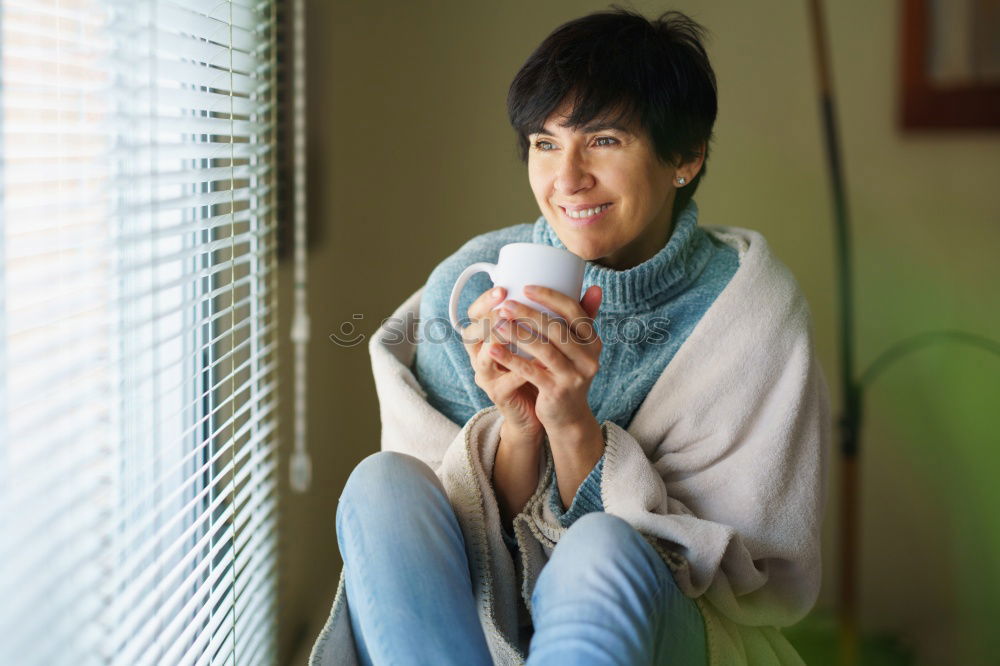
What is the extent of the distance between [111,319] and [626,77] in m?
0.52

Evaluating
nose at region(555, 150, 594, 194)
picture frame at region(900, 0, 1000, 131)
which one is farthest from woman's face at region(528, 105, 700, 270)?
picture frame at region(900, 0, 1000, 131)

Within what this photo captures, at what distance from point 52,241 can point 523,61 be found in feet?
1.70

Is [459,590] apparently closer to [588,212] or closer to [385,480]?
[385,480]

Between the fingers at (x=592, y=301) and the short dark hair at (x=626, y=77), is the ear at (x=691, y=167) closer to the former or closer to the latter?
the short dark hair at (x=626, y=77)

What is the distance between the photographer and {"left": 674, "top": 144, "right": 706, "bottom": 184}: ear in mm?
965

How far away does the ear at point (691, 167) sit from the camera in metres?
0.96

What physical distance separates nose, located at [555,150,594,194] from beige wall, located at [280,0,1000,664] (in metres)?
0.22

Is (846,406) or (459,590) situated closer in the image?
(459,590)

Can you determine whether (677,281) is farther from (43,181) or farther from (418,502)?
(43,181)

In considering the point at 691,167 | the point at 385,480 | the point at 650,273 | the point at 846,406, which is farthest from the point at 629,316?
the point at 846,406

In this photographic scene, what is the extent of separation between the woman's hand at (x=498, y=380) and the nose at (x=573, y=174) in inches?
6.2

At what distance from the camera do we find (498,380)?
33.4 inches

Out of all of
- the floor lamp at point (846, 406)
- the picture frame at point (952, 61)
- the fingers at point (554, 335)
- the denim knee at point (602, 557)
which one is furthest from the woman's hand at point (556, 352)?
the picture frame at point (952, 61)

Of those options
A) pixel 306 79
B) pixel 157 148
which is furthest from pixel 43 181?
pixel 306 79
